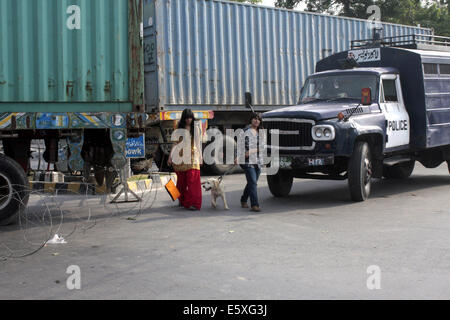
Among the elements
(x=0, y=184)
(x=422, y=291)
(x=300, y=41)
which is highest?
(x=300, y=41)

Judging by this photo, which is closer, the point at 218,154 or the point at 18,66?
the point at 18,66

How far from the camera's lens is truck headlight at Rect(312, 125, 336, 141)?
30.0 feet

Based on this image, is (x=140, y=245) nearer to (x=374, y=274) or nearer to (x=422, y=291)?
(x=374, y=274)

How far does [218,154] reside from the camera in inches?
559

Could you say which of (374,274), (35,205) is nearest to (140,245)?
(374,274)

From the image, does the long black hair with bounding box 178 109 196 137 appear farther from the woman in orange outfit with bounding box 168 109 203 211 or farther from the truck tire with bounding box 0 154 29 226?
the truck tire with bounding box 0 154 29 226

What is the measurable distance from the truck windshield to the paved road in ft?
6.02

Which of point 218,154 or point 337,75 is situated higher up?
point 337,75

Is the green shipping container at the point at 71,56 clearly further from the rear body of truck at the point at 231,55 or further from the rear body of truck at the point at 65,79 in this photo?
the rear body of truck at the point at 231,55

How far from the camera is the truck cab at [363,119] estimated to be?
365 inches

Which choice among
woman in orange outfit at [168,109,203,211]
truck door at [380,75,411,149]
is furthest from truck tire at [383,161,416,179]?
woman in orange outfit at [168,109,203,211]

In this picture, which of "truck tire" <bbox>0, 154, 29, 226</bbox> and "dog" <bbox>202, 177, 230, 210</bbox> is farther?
"dog" <bbox>202, 177, 230, 210</bbox>
